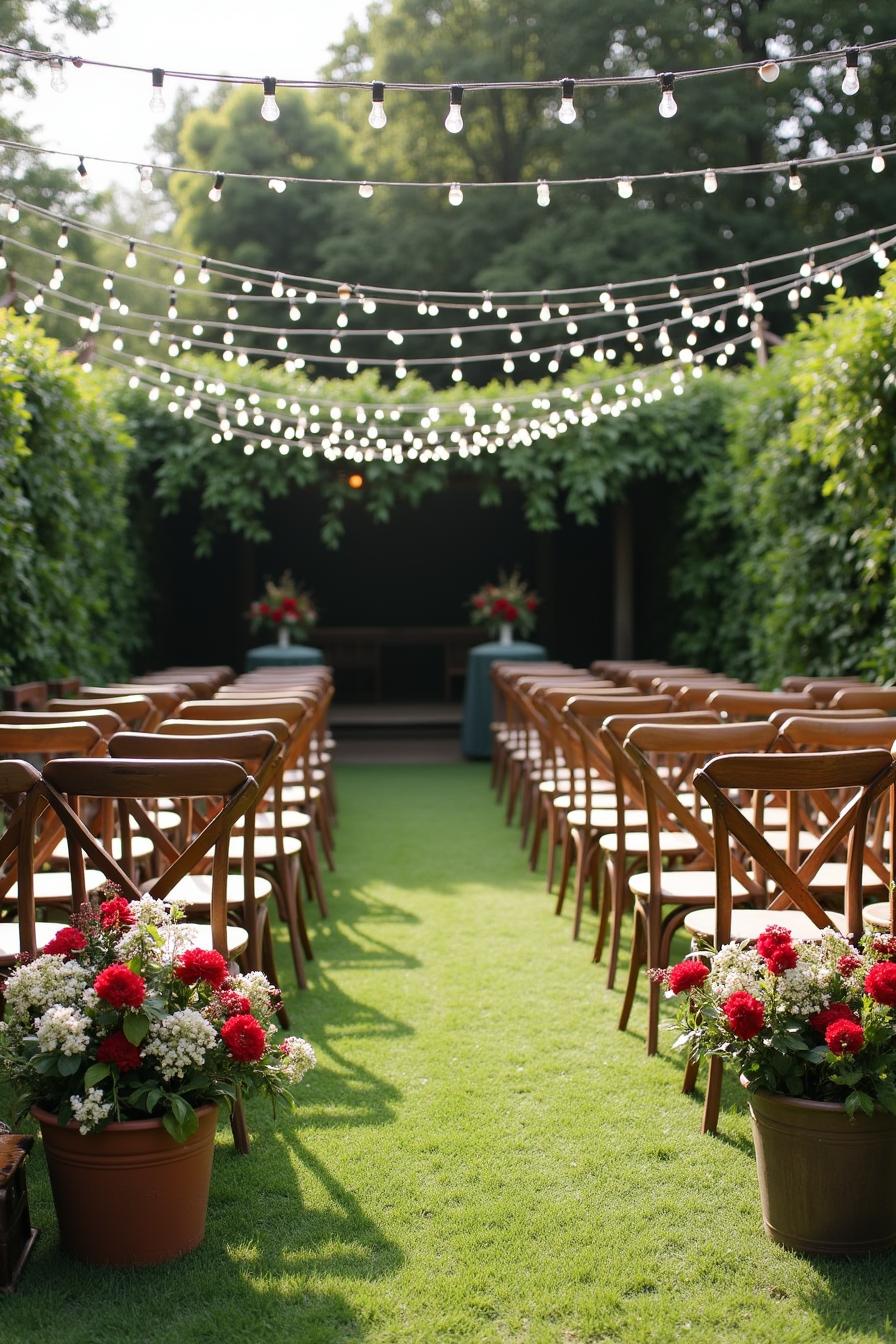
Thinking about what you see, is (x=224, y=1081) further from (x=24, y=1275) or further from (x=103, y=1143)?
(x=24, y=1275)

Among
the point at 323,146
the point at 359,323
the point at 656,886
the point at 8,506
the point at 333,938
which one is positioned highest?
the point at 323,146

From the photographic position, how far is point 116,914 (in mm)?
2701

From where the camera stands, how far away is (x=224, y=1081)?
8.48 ft

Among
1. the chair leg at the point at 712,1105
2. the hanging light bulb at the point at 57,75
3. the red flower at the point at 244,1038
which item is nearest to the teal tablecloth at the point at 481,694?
the hanging light bulb at the point at 57,75

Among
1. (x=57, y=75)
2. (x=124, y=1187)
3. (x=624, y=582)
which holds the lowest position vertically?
(x=124, y=1187)

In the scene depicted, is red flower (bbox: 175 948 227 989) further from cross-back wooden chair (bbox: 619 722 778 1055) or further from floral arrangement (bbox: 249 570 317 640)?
floral arrangement (bbox: 249 570 317 640)

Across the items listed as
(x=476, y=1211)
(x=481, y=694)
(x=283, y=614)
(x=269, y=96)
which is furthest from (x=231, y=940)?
(x=283, y=614)

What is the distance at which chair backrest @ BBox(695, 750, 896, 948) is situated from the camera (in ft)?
9.42

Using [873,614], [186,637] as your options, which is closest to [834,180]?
[186,637]

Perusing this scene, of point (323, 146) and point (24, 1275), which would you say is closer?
point (24, 1275)

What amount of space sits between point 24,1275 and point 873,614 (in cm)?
570

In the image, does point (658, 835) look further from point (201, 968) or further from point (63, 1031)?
point (63, 1031)

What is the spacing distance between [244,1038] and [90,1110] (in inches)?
12.2

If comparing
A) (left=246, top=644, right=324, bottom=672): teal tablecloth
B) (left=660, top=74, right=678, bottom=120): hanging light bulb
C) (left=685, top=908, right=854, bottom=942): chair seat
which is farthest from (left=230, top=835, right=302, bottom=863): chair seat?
(left=246, top=644, right=324, bottom=672): teal tablecloth
